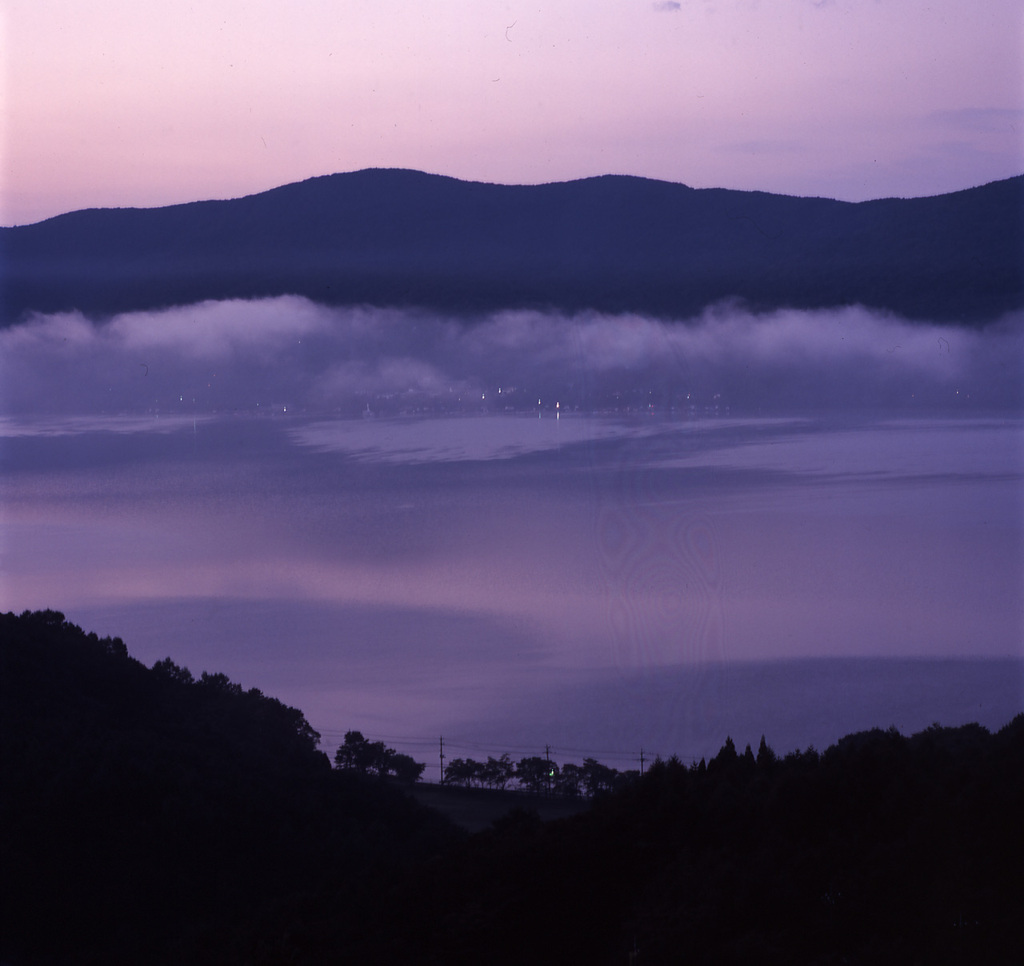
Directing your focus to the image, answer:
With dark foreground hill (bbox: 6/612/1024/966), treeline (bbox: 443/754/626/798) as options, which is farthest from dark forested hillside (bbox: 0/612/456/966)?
treeline (bbox: 443/754/626/798)

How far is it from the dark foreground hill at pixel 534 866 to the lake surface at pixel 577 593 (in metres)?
14.8

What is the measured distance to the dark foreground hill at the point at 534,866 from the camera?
24.6ft

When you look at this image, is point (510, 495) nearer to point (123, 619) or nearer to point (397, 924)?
point (123, 619)

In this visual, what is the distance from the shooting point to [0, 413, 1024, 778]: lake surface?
36875 millimetres

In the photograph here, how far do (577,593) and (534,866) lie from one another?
46.5 metres

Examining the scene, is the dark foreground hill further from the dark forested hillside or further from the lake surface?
the lake surface

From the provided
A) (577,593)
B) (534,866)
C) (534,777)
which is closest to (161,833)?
(534,866)

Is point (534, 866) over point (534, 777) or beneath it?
over

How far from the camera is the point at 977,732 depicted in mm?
16000

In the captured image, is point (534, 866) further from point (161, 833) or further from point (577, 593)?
point (577, 593)

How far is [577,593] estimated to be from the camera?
55594 mm

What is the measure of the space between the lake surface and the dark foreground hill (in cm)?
1484

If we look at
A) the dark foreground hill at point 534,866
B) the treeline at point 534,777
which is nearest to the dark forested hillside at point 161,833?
the dark foreground hill at point 534,866

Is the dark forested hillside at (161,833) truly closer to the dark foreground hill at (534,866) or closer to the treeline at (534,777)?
the dark foreground hill at (534,866)
